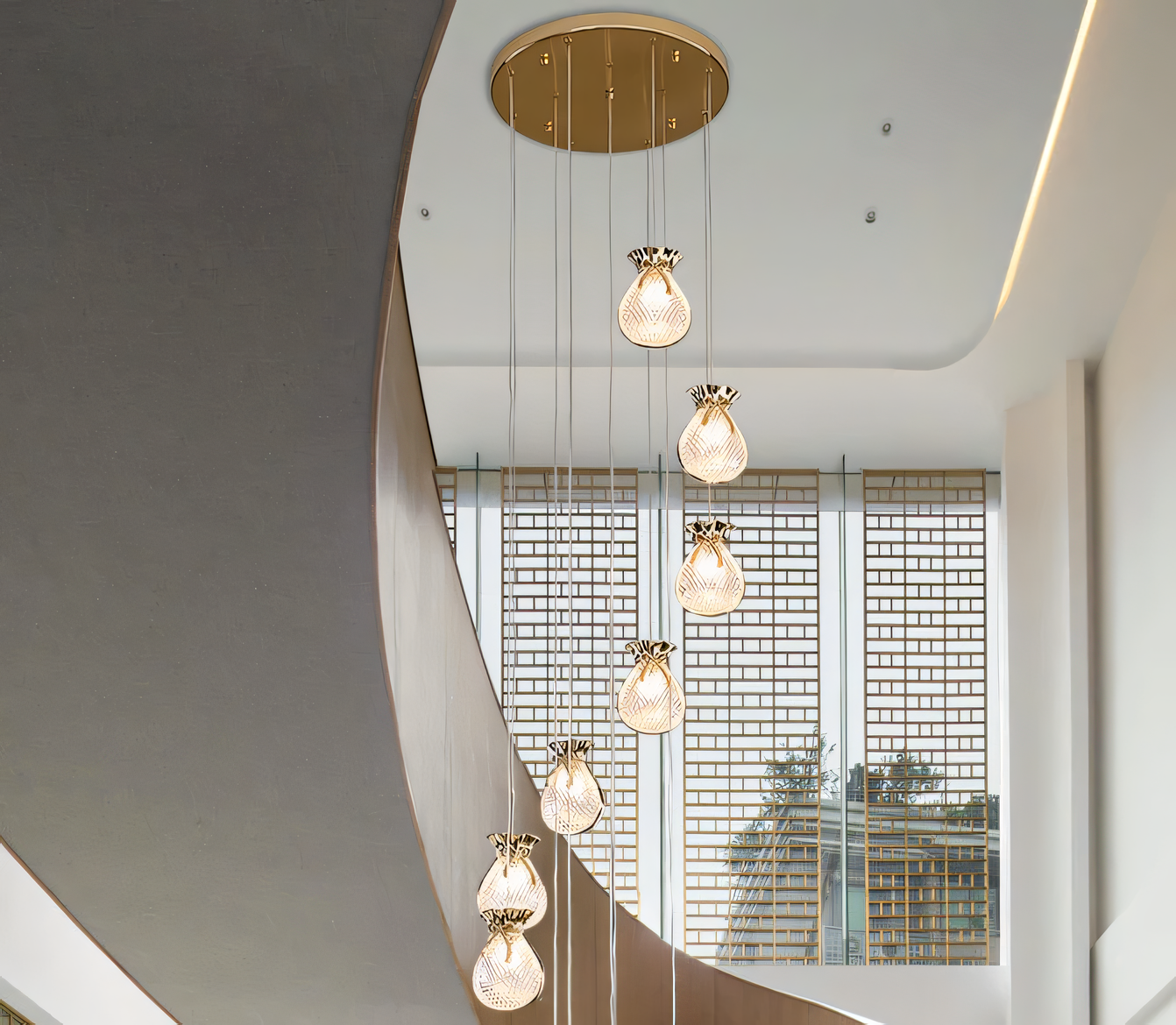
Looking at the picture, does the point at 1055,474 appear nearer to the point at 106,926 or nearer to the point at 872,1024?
the point at 872,1024

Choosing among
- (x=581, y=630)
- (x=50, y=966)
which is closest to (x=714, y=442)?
(x=50, y=966)

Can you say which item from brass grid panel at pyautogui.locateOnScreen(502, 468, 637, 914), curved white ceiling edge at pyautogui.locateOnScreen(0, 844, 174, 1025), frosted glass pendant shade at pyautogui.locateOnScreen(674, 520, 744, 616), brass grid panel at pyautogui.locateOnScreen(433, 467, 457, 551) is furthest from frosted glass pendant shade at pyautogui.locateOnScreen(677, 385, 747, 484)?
brass grid panel at pyautogui.locateOnScreen(433, 467, 457, 551)

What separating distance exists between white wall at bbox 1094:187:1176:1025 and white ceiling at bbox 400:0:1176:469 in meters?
0.26

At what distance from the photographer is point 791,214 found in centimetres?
429

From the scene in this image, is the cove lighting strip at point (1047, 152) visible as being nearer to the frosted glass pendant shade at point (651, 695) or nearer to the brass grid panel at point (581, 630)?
the frosted glass pendant shade at point (651, 695)

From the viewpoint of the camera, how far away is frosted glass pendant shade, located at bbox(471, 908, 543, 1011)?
2.73 meters

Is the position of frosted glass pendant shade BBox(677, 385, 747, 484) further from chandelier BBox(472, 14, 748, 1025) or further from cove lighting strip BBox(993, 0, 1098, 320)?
cove lighting strip BBox(993, 0, 1098, 320)

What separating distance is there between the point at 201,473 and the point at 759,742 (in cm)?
514

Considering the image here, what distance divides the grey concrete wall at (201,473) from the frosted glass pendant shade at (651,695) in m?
0.63

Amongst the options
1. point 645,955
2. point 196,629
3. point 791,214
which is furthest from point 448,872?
point 791,214

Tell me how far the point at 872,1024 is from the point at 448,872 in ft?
7.74

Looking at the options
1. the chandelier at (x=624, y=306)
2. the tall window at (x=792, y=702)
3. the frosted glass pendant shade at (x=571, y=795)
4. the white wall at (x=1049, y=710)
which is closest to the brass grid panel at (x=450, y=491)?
the tall window at (x=792, y=702)

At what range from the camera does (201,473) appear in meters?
2.12

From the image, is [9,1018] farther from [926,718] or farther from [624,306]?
[926,718]
